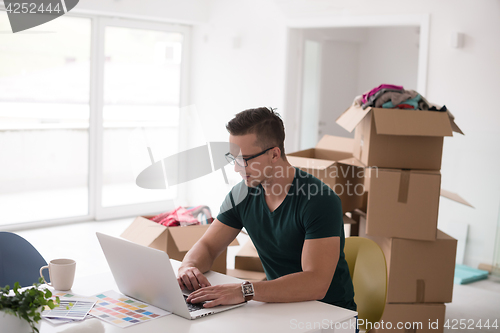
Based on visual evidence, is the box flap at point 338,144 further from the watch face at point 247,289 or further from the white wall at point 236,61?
the watch face at point 247,289

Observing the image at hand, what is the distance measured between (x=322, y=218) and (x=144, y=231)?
4.22 ft

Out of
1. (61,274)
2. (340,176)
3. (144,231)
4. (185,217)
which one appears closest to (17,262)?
(61,274)

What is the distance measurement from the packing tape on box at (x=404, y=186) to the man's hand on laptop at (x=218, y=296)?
A: 141 cm

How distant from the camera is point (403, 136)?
8.52 ft

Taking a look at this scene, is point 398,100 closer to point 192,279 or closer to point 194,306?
point 192,279

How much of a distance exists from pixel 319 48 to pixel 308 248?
4248 mm

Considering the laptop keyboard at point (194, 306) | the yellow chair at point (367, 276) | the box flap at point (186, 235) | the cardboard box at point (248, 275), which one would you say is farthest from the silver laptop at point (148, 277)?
the cardboard box at point (248, 275)

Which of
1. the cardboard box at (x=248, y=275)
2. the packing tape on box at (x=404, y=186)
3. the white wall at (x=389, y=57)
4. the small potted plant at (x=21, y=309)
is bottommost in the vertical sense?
the cardboard box at (x=248, y=275)

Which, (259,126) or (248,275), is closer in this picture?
(259,126)

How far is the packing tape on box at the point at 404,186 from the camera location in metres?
2.53

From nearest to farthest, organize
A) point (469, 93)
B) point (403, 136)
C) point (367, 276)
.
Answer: point (367, 276) < point (403, 136) < point (469, 93)

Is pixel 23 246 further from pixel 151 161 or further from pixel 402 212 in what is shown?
pixel 402 212

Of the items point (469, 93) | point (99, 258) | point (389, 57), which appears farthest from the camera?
point (389, 57)

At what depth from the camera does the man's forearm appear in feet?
4.65
